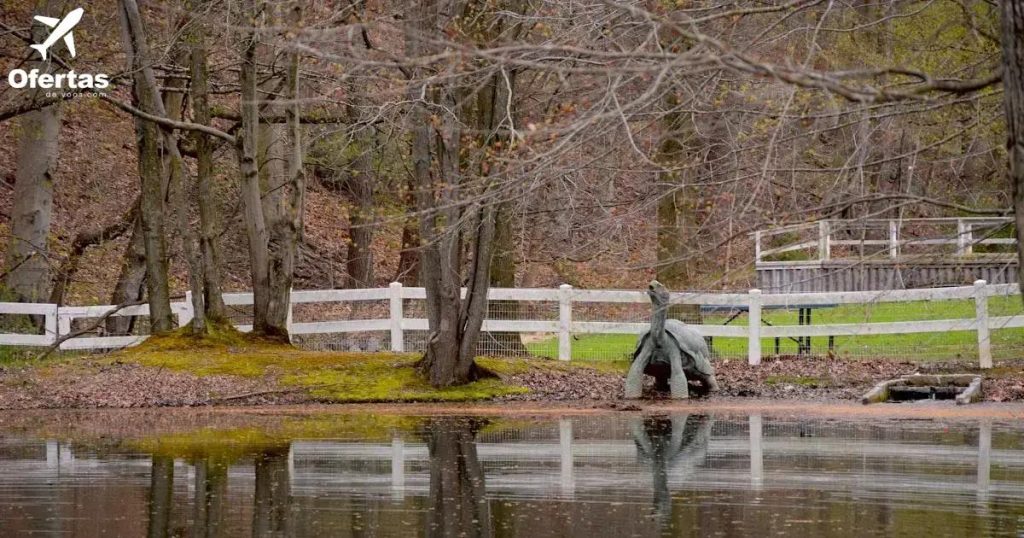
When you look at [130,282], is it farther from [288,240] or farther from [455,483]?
[455,483]

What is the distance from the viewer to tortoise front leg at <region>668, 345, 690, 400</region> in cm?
1958

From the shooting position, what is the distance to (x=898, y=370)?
22.5 meters

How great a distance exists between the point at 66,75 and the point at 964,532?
53.0 feet

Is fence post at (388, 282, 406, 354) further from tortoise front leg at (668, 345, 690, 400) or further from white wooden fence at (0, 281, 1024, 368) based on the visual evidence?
tortoise front leg at (668, 345, 690, 400)

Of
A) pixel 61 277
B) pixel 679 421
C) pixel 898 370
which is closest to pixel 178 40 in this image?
pixel 61 277

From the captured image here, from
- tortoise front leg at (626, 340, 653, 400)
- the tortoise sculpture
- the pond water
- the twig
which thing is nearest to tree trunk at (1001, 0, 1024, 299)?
the pond water

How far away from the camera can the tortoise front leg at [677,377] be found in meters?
19.6

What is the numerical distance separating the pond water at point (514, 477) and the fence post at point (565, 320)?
508 cm

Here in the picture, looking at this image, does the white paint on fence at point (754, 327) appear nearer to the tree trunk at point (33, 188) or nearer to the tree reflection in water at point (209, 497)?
the tree reflection in water at point (209, 497)

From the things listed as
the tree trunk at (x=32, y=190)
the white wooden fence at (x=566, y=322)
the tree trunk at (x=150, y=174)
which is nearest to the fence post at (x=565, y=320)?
the white wooden fence at (x=566, y=322)

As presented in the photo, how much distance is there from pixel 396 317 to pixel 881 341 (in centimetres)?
922

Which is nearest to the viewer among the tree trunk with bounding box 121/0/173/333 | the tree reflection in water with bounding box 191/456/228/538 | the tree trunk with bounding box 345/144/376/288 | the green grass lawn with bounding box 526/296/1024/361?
the tree reflection in water with bounding box 191/456/228/538

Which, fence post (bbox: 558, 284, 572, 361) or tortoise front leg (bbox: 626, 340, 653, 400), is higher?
fence post (bbox: 558, 284, 572, 361)

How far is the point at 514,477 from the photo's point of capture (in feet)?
40.4
